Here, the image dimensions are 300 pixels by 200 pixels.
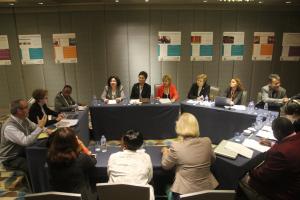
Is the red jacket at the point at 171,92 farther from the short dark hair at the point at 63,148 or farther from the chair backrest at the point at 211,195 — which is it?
the chair backrest at the point at 211,195

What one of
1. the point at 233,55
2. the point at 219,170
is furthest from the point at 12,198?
the point at 233,55

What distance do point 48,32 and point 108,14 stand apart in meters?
1.63

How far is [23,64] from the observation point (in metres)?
6.82

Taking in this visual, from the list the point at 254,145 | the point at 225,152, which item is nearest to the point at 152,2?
the point at 254,145

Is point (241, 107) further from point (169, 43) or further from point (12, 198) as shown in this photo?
point (12, 198)

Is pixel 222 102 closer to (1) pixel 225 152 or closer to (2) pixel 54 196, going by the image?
(1) pixel 225 152

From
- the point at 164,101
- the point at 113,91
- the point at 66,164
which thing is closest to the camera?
the point at 66,164

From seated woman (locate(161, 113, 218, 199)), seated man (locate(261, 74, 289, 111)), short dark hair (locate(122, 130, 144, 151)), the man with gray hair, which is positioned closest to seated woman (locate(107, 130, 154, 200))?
short dark hair (locate(122, 130, 144, 151))

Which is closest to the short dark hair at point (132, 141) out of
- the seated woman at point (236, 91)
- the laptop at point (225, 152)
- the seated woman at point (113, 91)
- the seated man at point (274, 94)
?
the laptop at point (225, 152)

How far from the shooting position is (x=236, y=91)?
17.3 feet

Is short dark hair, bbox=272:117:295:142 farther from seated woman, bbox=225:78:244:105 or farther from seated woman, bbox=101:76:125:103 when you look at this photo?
seated woman, bbox=101:76:125:103

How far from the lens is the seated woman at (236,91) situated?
516 cm

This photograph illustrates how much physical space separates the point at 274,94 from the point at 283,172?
11.0ft

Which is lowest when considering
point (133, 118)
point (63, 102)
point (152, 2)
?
point (133, 118)
